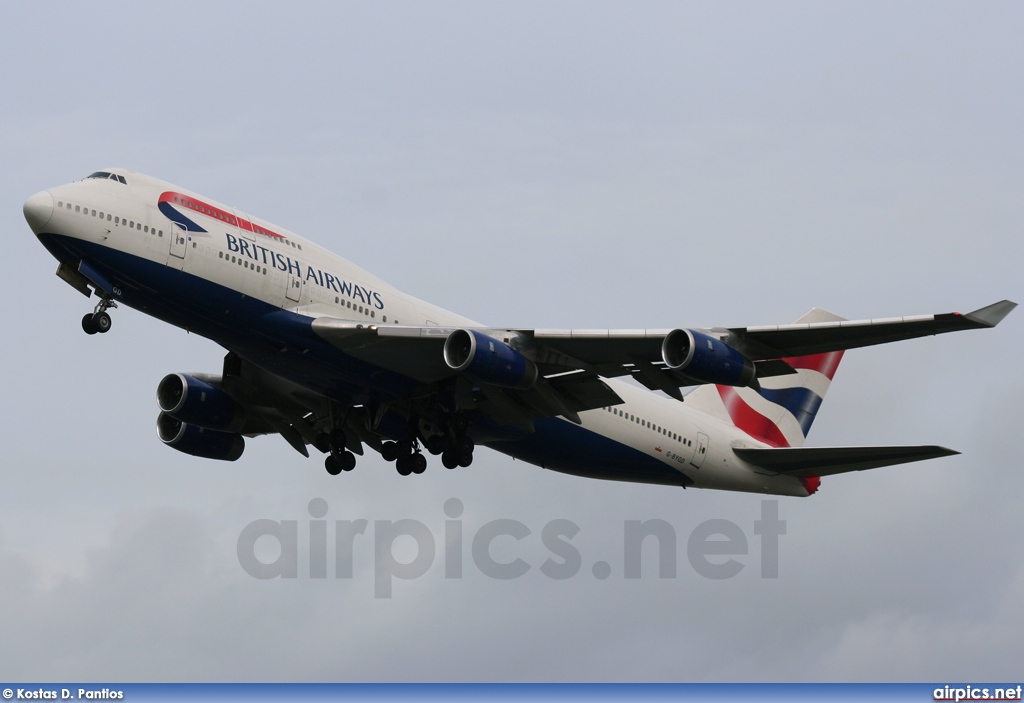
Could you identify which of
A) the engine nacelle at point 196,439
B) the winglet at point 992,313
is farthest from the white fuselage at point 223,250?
the winglet at point 992,313

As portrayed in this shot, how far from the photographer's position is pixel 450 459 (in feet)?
113

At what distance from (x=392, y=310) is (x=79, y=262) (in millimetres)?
7592

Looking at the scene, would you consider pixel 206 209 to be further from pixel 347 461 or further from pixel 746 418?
pixel 746 418

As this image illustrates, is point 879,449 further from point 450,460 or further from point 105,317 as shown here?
point 105,317

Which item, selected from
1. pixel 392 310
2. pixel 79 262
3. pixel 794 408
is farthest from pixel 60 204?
pixel 794 408

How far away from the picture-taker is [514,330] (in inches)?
1230

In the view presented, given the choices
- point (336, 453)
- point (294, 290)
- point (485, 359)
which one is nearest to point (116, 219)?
point (294, 290)

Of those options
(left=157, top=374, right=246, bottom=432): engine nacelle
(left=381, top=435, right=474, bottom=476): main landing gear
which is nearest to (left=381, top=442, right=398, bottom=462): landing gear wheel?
(left=381, top=435, right=474, bottom=476): main landing gear

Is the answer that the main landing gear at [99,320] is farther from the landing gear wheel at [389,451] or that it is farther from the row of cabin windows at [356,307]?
the landing gear wheel at [389,451]

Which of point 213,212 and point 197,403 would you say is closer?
point 213,212

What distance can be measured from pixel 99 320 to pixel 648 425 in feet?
51.5

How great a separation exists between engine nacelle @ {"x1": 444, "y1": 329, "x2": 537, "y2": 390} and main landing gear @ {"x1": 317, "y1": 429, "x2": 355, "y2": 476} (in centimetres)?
645

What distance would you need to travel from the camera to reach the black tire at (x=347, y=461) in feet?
119

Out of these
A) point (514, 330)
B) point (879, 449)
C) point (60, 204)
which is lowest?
point (879, 449)
